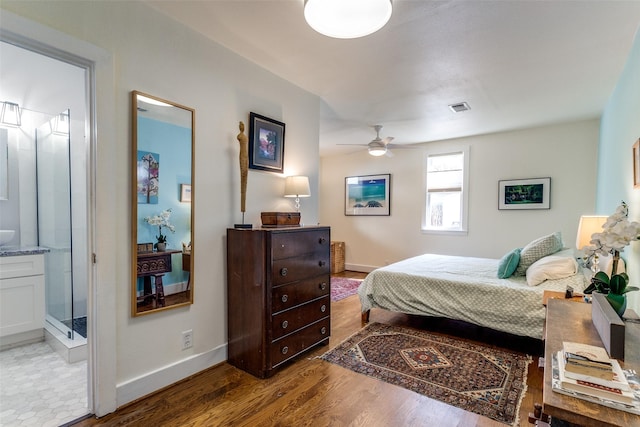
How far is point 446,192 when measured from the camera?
539 centimetres

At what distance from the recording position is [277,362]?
2.32 m

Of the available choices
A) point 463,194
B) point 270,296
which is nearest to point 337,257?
point 463,194

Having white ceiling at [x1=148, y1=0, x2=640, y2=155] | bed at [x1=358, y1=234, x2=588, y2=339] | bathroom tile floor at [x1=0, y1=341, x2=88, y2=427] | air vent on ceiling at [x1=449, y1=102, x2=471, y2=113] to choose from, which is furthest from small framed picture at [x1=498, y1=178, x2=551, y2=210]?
bathroom tile floor at [x1=0, y1=341, x2=88, y2=427]

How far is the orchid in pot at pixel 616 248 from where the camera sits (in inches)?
52.5

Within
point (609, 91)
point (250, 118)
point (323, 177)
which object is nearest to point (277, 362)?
point (250, 118)

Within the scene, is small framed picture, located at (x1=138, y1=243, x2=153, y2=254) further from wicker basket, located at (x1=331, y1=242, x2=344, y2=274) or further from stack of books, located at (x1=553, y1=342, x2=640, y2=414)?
wicker basket, located at (x1=331, y1=242, x2=344, y2=274)

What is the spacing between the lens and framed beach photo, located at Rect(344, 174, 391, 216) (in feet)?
19.7

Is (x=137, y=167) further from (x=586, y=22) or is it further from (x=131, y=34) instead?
(x=586, y=22)

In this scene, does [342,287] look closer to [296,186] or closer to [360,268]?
[360,268]

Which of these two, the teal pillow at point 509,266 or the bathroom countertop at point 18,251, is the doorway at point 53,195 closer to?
the bathroom countertop at point 18,251

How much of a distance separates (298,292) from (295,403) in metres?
0.80

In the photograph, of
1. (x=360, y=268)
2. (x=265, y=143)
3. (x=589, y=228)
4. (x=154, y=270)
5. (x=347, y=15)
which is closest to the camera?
(x=347, y=15)

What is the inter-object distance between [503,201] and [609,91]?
6.36ft

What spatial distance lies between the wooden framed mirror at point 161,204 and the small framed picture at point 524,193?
14.9 ft
